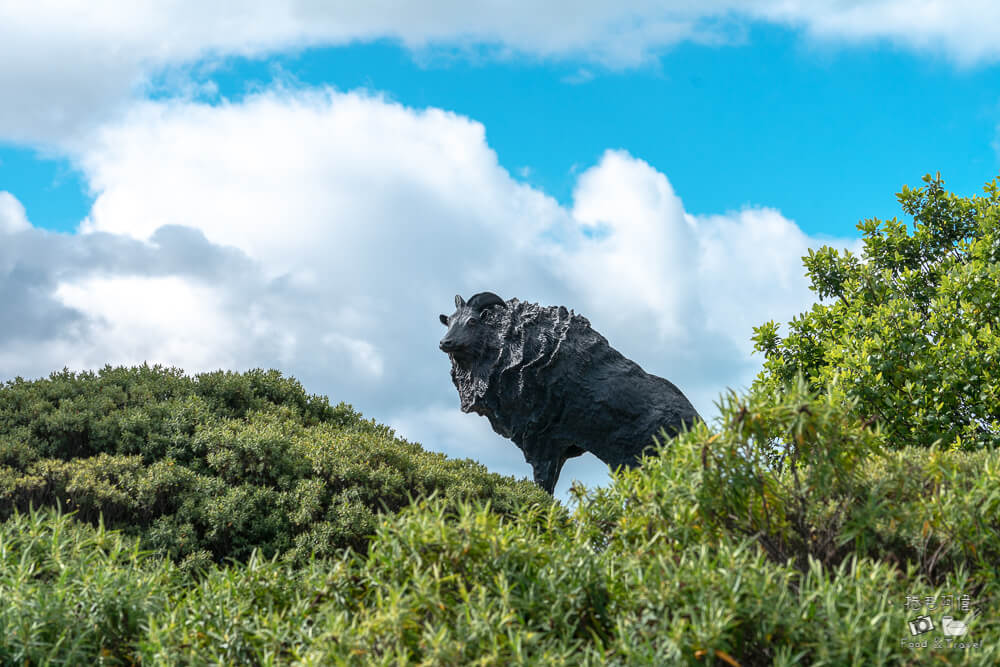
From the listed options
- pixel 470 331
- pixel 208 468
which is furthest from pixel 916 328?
pixel 208 468

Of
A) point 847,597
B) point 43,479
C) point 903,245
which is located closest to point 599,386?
point 903,245

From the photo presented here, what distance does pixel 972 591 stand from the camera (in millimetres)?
3934

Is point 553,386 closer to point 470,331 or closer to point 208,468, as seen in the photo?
point 470,331

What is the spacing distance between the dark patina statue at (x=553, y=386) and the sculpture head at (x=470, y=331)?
13mm

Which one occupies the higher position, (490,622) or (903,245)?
(903,245)

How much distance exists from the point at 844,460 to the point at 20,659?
3.98 metres

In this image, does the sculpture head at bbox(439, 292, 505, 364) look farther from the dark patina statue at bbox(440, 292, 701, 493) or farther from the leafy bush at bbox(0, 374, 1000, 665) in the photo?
the leafy bush at bbox(0, 374, 1000, 665)

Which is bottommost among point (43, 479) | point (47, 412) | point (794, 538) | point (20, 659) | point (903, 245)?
point (20, 659)

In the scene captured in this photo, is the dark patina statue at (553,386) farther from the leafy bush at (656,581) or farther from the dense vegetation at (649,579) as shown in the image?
the leafy bush at (656,581)

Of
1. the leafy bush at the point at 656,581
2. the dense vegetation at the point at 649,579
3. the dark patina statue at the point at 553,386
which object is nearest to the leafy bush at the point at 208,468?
the dark patina statue at the point at 553,386

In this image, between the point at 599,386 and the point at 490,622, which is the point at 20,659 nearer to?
the point at 490,622

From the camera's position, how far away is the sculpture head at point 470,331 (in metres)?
10.4

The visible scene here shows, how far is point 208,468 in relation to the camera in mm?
8969

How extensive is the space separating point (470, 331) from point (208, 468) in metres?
3.52
